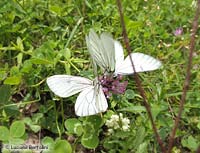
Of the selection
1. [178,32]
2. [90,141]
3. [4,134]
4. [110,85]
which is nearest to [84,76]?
[110,85]

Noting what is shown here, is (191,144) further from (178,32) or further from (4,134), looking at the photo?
(178,32)

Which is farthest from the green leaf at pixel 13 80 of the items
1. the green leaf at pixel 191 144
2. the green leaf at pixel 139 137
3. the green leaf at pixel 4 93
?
the green leaf at pixel 191 144

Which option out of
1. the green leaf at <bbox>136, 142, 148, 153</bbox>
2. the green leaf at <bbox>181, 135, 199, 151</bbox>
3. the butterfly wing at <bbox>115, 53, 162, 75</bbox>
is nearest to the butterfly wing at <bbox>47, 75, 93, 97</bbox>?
the butterfly wing at <bbox>115, 53, 162, 75</bbox>

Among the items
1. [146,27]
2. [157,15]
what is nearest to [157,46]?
[146,27]

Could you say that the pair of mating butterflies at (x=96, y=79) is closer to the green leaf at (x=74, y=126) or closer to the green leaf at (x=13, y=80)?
the green leaf at (x=74, y=126)

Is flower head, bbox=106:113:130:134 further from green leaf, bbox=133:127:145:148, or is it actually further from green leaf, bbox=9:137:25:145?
green leaf, bbox=9:137:25:145
